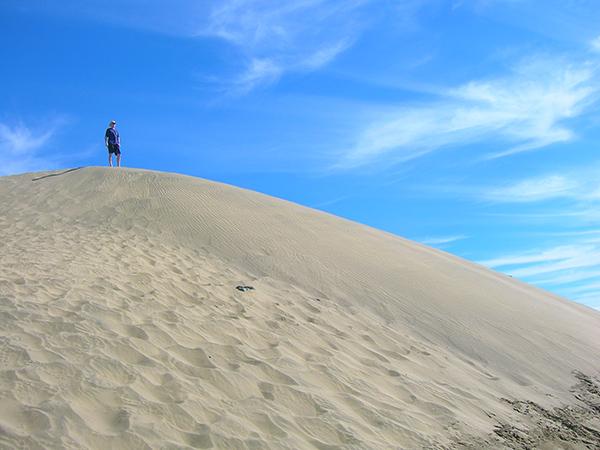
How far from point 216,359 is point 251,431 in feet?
3.93

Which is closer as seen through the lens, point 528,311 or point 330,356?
point 330,356

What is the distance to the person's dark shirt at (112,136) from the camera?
14164mm

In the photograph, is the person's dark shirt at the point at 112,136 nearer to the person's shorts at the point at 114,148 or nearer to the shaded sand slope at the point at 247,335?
the person's shorts at the point at 114,148

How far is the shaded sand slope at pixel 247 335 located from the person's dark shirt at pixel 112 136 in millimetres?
2739

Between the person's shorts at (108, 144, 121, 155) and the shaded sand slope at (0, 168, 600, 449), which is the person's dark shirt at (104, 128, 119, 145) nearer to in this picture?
the person's shorts at (108, 144, 121, 155)

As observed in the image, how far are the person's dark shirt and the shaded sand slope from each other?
274 centimetres

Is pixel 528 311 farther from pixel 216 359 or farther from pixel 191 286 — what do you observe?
pixel 216 359

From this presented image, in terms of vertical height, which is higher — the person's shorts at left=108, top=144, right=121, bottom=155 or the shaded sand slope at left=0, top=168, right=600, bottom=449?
the person's shorts at left=108, top=144, right=121, bottom=155

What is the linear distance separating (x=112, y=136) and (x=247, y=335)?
10867 mm

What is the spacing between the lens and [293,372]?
4.58 meters

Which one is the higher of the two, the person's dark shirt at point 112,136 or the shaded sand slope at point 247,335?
the person's dark shirt at point 112,136

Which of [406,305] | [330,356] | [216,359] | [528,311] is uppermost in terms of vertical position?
[528,311]

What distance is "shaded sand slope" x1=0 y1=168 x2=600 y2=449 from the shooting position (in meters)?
3.52

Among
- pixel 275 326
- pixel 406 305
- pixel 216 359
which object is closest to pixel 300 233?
pixel 406 305
